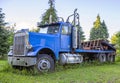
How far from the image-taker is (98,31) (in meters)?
55.2

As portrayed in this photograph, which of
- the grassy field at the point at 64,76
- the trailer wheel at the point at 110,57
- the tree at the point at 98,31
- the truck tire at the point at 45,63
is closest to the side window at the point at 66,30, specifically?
the grassy field at the point at 64,76

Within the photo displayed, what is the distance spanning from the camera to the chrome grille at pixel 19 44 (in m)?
10.4

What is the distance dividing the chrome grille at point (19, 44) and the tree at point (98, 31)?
42777mm

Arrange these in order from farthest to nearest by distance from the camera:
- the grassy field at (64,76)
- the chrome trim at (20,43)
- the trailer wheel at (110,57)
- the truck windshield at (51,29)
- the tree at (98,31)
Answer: the tree at (98,31), the trailer wheel at (110,57), the truck windshield at (51,29), the chrome trim at (20,43), the grassy field at (64,76)

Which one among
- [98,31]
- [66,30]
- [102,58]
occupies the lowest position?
[102,58]

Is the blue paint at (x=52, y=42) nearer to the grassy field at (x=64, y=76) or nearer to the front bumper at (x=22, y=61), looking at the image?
the front bumper at (x=22, y=61)

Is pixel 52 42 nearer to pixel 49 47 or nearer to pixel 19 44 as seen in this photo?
pixel 49 47

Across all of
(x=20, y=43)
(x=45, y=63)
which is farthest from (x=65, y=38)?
(x=20, y=43)

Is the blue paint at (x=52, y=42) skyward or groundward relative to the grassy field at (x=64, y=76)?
skyward

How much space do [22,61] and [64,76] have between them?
207 cm

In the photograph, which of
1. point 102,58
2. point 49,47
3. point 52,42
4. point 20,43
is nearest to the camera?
point 20,43

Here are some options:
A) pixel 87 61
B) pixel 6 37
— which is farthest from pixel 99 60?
pixel 6 37

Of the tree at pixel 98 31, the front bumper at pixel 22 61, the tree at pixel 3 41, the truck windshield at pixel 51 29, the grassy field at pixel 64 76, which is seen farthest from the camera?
the tree at pixel 98 31

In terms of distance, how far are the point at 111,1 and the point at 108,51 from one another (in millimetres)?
3488
